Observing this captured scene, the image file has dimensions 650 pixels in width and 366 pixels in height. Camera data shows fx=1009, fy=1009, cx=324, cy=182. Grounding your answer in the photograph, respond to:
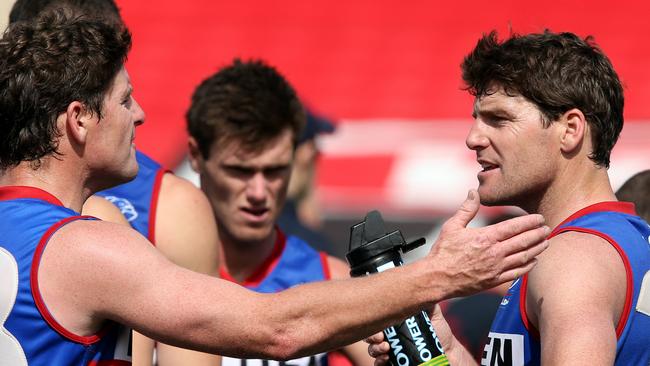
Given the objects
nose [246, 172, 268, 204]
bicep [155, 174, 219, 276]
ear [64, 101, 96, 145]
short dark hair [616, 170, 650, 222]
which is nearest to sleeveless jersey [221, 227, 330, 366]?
nose [246, 172, 268, 204]

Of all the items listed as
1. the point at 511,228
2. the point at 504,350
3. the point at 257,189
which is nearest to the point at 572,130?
the point at 504,350

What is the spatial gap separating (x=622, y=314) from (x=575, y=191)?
1.50ft

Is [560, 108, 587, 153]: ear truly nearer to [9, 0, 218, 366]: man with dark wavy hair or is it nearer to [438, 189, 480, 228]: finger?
[438, 189, 480, 228]: finger

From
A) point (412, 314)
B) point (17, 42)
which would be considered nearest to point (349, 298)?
point (412, 314)

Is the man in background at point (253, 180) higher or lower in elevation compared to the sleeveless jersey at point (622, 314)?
higher

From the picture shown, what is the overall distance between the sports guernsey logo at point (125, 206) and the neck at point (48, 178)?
0.91 meters

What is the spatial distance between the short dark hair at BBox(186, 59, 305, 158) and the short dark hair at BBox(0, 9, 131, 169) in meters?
1.83

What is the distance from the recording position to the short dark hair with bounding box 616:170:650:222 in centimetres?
349

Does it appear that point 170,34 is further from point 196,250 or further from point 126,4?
point 196,250

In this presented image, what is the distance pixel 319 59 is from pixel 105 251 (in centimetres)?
736

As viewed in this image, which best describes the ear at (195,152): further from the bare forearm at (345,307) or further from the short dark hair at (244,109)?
the bare forearm at (345,307)

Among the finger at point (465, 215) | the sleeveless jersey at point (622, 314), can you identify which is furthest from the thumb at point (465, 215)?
the sleeveless jersey at point (622, 314)

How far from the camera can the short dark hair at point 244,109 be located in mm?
4293

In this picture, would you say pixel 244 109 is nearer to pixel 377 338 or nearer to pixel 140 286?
pixel 377 338
